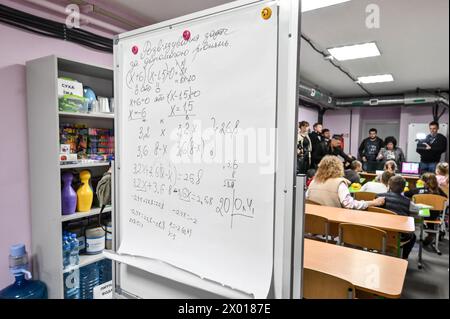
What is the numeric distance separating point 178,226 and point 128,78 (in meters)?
0.68

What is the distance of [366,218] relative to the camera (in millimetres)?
2693

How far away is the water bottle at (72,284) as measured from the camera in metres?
2.11

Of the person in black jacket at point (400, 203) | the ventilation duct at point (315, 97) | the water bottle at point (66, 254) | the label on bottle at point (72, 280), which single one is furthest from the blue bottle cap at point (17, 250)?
the ventilation duct at point (315, 97)

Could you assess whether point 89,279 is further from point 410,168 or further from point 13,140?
point 410,168

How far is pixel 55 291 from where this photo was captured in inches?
78.5

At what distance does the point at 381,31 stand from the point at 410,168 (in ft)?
13.3

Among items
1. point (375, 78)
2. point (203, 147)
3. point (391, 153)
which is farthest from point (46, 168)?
point (391, 153)

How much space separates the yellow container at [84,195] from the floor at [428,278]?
2.87 metres

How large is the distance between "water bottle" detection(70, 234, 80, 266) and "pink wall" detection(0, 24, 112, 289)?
0.34 m

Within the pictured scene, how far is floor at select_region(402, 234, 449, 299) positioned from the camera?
2652 millimetres

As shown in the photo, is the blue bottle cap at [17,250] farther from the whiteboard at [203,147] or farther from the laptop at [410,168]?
the laptop at [410,168]
